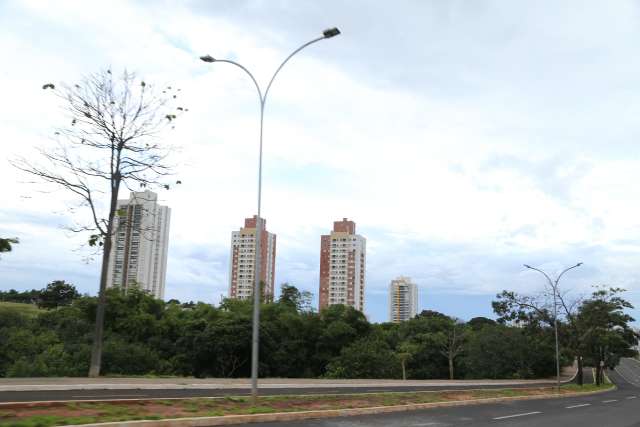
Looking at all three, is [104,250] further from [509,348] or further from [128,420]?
[509,348]

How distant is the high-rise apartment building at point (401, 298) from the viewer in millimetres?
130938

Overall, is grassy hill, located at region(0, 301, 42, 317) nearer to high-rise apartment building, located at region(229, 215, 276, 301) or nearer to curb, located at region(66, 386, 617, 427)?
high-rise apartment building, located at region(229, 215, 276, 301)

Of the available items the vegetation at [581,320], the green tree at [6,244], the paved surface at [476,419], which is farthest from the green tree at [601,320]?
the green tree at [6,244]

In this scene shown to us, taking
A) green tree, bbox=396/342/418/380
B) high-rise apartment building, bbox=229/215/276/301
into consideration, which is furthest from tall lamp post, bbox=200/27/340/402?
high-rise apartment building, bbox=229/215/276/301

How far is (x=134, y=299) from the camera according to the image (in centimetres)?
5181

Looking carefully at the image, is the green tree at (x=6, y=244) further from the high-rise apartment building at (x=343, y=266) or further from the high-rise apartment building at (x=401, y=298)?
the high-rise apartment building at (x=401, y=298)

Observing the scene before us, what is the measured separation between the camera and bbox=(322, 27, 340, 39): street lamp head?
13.8 meters

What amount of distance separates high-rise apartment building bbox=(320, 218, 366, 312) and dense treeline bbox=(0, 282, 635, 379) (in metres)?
32.5

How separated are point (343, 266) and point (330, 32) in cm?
8864

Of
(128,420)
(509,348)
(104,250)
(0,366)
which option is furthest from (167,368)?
(128,420)

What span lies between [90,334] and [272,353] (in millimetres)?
16833

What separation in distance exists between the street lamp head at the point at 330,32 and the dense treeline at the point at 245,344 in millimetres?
33930

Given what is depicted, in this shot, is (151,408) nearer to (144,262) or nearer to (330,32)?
(330,32)

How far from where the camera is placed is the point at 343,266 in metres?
101
